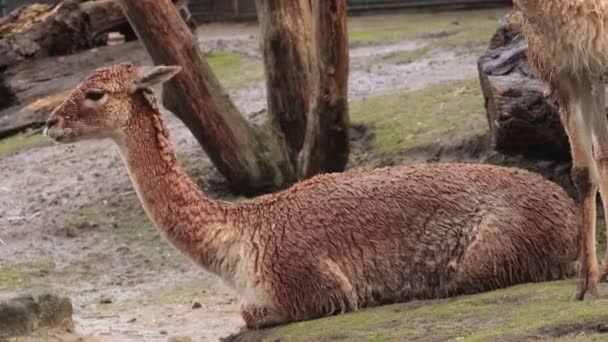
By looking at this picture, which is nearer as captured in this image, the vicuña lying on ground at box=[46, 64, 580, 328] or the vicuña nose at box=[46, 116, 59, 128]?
the vicuña lying on ground at box=[46, 64, 580, 328]

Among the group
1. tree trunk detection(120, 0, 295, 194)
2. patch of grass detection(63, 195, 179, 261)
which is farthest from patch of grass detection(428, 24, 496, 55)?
patch of grass detection(63, 195, 179, 261)

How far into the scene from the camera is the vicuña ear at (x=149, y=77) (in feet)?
19.7

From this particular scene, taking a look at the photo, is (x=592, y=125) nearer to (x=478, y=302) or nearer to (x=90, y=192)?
(x=478, y=302)

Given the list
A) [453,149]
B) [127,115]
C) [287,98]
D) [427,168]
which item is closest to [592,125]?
[427,168]

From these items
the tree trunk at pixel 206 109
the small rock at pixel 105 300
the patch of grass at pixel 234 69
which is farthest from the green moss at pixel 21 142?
the small rock at pixel 105 300

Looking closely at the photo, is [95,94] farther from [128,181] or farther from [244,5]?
[244,5]

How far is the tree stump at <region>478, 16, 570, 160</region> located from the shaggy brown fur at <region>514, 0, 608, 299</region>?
7.37 feet

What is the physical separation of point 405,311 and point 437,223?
521mm

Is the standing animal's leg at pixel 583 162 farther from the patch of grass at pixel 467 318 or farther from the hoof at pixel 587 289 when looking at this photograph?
the patch of grass at pixel 467 318

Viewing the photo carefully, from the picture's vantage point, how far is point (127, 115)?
239 inches

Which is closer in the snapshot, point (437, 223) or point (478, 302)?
point (478, 302)

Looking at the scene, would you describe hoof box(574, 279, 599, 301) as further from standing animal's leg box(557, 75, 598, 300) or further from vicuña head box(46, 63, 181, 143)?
vicuña head box(46, 63, 181, 143)

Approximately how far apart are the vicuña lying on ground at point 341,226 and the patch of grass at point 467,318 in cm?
15

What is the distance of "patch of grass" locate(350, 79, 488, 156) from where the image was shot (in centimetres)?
941
